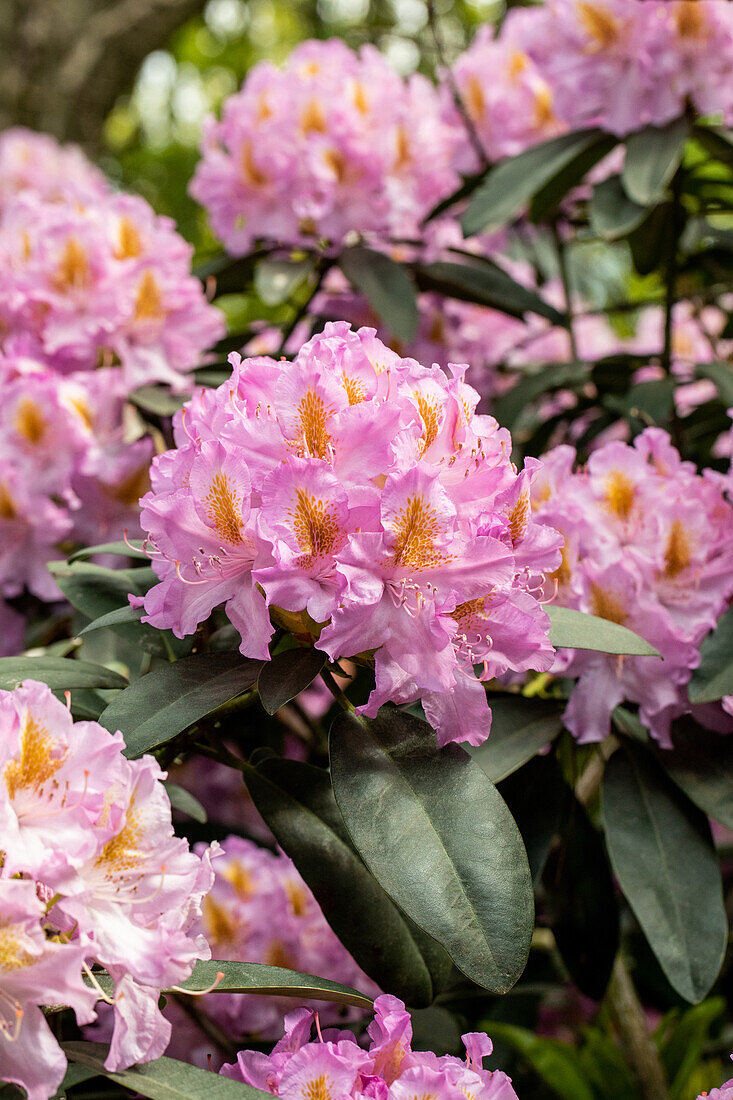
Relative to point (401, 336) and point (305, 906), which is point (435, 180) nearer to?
point (401, 336)

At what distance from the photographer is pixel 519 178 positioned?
49.4 inches

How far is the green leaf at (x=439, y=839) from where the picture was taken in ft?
1.89

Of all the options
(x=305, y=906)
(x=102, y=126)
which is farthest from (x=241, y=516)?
(x=102, y=126)

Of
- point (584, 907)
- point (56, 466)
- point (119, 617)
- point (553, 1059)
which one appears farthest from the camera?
point (553, 1059)

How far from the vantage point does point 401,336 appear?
126cm

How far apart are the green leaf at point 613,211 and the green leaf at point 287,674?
713mm

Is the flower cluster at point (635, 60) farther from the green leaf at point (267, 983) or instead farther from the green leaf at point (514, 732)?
the green leaf at point (267, 983)

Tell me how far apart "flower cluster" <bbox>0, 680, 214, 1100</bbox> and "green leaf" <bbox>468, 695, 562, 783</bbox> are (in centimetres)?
27

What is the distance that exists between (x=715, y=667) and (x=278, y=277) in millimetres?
819

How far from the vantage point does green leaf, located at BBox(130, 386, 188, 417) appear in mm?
1172

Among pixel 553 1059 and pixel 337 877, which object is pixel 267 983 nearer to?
pixel 337 877

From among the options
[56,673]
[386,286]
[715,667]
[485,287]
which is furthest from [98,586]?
[485,287]

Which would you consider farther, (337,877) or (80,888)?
(337,877)

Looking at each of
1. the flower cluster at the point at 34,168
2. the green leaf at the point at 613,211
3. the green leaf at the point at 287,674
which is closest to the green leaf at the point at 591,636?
the green leaf at the point at 287,674
